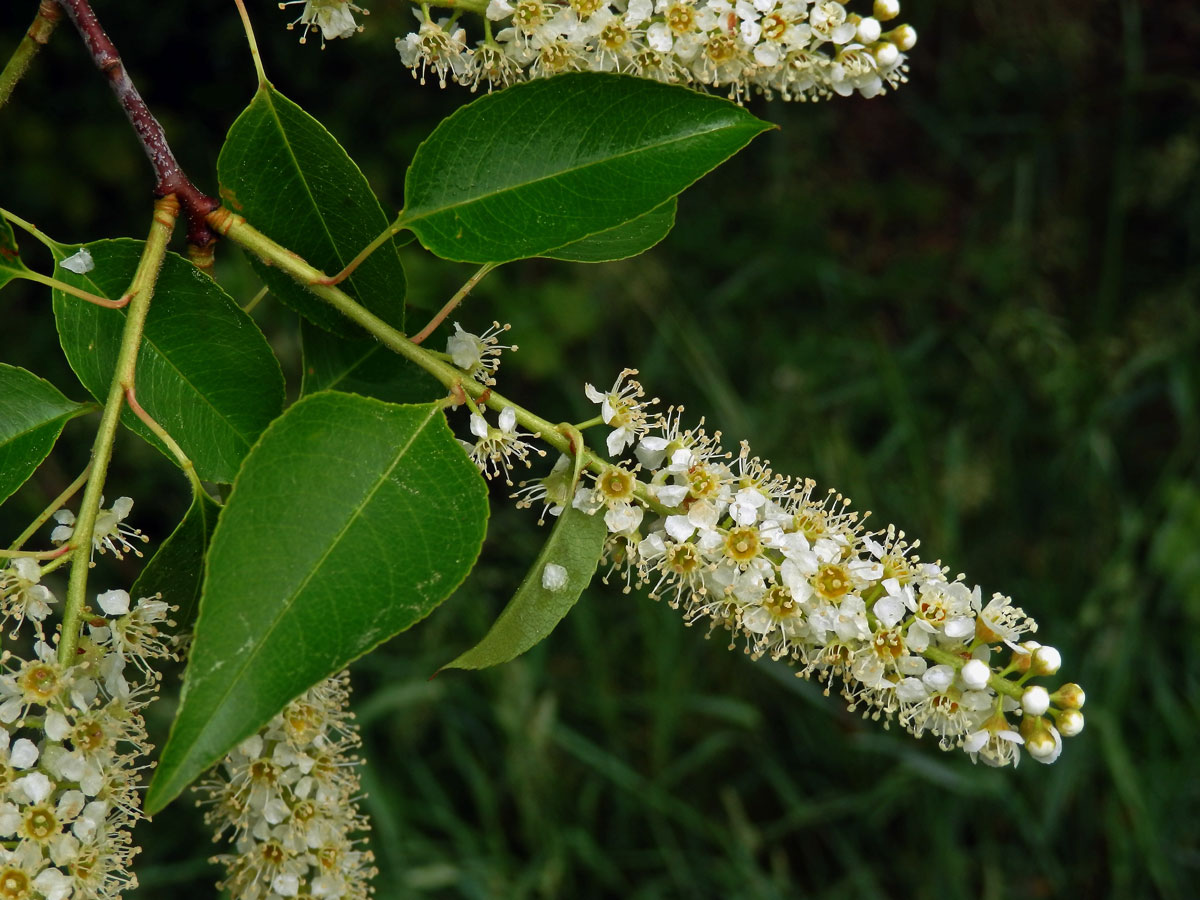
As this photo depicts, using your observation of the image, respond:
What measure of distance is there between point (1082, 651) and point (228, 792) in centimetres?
238

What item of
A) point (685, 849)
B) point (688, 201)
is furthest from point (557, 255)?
point (688, 201)

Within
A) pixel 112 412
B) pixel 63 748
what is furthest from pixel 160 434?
pixel 63 748

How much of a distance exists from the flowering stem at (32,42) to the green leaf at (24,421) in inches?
9.3

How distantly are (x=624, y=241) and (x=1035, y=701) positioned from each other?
504mm

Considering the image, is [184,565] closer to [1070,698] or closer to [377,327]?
[377,327]

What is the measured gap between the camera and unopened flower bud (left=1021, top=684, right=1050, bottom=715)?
0.89 metres

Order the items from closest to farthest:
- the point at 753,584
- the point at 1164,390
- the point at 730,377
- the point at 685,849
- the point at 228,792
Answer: the point at 753,584, the point at 228,792, the point at 685,849, the point at 1164,390, the point at 730,377

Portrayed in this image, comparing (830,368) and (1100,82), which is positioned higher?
(1100,82)

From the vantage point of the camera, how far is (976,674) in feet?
2.94

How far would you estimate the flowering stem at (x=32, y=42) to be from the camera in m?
0.92

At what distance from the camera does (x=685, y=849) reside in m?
2.72

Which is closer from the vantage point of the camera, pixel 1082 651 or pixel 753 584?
pixel 753 584

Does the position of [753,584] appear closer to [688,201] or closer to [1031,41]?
[688,201]

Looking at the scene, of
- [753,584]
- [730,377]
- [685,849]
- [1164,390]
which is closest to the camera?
[753,584]
